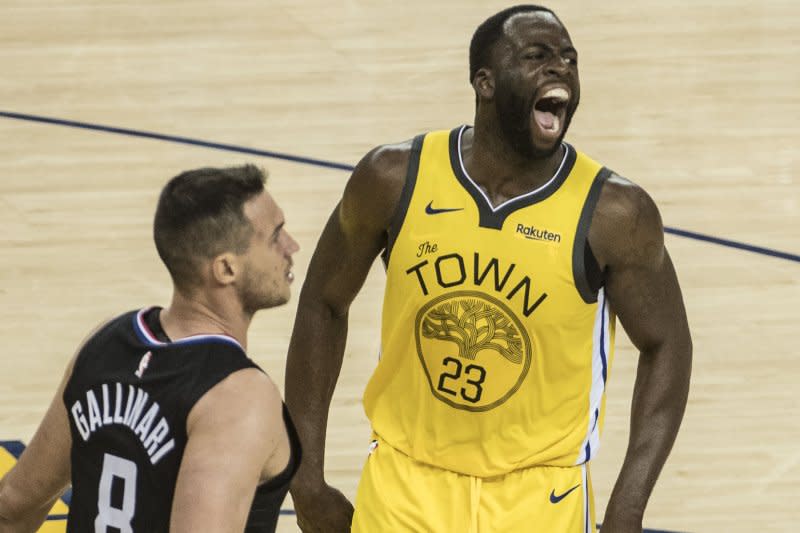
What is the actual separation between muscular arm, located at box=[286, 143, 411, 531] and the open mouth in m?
0.38

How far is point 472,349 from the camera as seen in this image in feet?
15.0

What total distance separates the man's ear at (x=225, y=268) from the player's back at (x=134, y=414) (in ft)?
0.41

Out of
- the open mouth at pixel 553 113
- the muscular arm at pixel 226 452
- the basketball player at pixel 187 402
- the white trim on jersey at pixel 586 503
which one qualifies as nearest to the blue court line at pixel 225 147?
the white trim on jersey at pixel 586 503

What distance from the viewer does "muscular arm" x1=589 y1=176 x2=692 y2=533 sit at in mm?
4477

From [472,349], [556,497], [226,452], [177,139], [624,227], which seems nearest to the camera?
[226,452]

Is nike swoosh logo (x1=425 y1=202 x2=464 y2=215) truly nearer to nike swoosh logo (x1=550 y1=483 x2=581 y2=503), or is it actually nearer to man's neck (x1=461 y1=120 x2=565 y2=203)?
man's neck (x1=461 y1=120 x2=565 y2=203)

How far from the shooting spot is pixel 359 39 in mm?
11008

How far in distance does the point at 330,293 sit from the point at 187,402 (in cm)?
141

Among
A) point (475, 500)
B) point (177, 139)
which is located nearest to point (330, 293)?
point (475, 500)

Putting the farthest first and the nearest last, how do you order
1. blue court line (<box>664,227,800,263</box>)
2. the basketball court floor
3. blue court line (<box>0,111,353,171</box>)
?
1. blue court line (<box>0,111,353,171</box>)
2. blue court line (<box>664,227,800,263</box>)
3. the basketball court floor

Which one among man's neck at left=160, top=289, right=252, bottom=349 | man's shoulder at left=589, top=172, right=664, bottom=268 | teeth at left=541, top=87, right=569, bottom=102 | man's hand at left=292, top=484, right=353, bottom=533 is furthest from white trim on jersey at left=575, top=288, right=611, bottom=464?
man's neck at left=160, top=289, right=252, bottom=349

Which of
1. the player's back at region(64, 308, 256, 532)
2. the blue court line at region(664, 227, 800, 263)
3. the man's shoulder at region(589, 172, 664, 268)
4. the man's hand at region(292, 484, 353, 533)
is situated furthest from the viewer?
the blue court line at region(664, 227, 800, 263)

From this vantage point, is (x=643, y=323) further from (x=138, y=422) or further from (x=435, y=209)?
(x=138, y=422)

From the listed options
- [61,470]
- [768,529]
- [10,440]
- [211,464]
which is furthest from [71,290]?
[211,464]
